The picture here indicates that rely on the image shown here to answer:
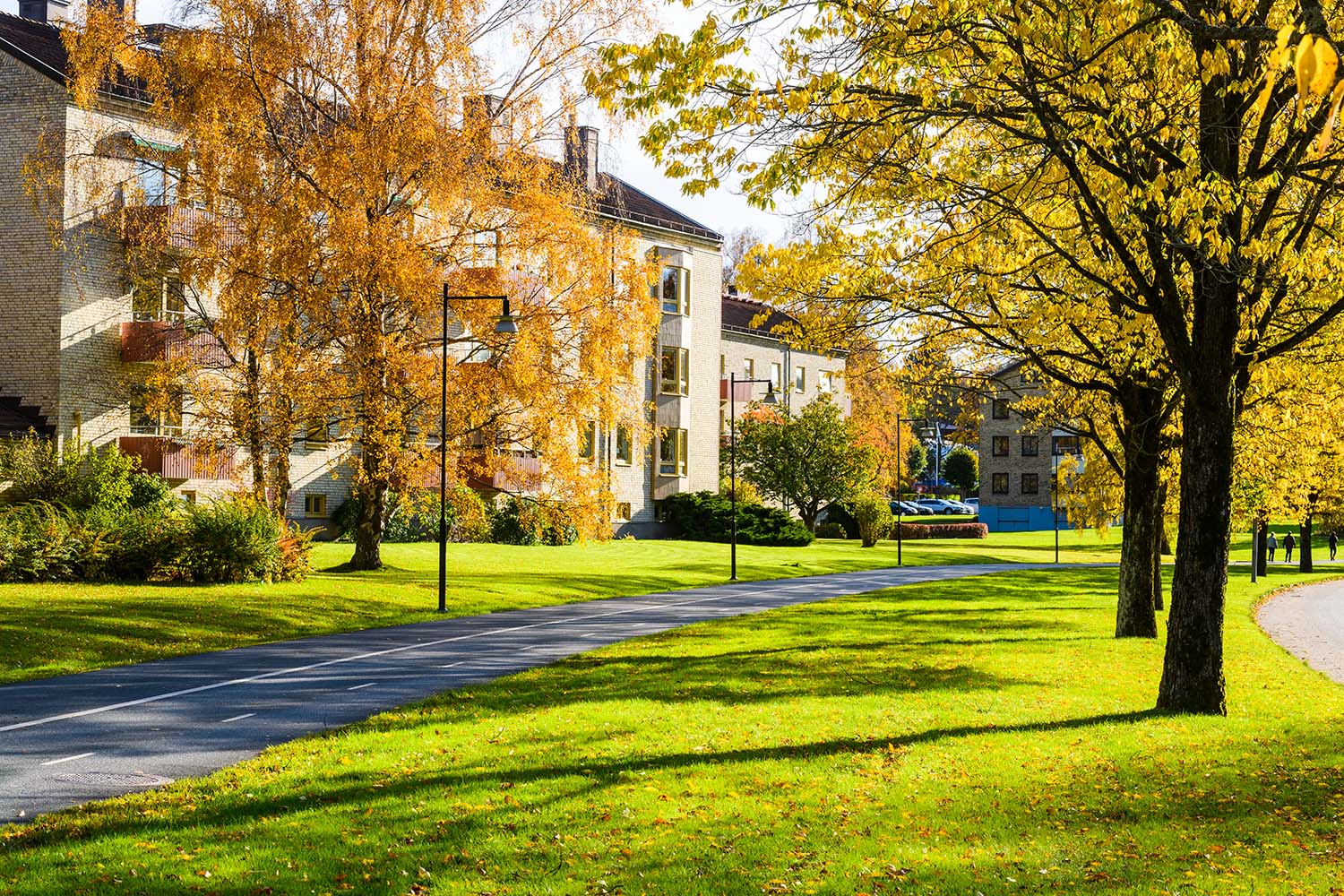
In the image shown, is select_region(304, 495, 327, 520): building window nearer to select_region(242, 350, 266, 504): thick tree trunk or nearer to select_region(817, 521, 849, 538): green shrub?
select_region(242, 350, 266, 504): thick tree trunk

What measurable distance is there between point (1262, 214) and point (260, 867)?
11.0 meters

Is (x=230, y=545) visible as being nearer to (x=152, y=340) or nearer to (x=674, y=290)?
(x=152, y=340)

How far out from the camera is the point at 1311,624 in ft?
88.4

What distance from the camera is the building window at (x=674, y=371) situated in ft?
175

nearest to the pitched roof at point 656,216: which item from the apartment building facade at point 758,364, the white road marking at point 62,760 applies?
the apartment building facade at point 758,364

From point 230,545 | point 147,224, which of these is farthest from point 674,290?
point 230,545

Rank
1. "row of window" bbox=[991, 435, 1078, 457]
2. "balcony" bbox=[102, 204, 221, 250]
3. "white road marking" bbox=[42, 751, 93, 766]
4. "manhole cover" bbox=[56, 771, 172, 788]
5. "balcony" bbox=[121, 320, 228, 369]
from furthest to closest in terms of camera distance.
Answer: "row of window" bbox=[991, 435, 1078, 457], "balcony" bbox=[121, 320, 228, 369], "balcony" bbox=[102, 204, 221, 250], "white road marking" bbox=[42, 751, 93, 766], "manhole cover" bbox=[56, 771, 172, 788]

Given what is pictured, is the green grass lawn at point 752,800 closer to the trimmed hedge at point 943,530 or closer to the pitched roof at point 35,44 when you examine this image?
the pitched roof at point 35,44

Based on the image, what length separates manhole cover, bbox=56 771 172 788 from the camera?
8.84m

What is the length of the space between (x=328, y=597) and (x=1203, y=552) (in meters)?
17.2

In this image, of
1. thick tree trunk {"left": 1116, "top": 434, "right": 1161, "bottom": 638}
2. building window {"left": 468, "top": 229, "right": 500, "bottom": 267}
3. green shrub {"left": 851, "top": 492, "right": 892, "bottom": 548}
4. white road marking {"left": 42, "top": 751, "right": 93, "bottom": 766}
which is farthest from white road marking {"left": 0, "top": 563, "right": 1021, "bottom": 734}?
green shrub {"left": 851, "top": 492, "right": 892, "bottom": 548}

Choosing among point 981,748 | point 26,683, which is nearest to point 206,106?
point 26,683

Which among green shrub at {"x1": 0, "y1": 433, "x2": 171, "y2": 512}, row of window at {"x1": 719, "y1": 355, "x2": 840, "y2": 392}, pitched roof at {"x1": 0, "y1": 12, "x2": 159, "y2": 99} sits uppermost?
pitched roof at {"x1": 0, "y1": 12, "x2": 159, "y2": 99}

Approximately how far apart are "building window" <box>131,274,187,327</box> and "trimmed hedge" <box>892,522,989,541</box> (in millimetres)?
44947
